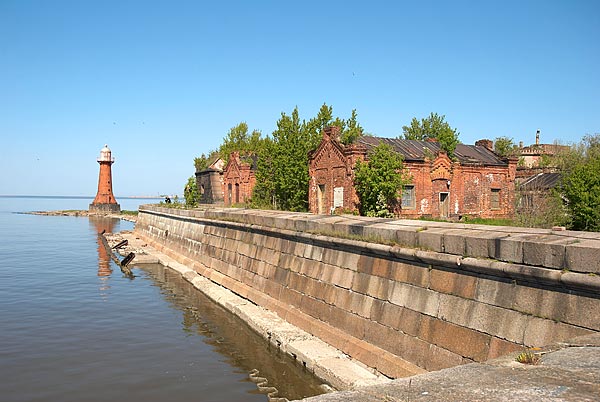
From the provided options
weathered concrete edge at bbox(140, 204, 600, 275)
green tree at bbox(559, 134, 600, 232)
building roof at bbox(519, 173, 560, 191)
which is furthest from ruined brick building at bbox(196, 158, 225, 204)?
weathered concrete edge at bbox(140, 204, 600, 275)

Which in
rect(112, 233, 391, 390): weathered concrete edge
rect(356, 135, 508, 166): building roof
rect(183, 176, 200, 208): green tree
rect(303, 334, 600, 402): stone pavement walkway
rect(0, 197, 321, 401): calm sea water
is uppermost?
rect(356, 135, 508, 166): building roof

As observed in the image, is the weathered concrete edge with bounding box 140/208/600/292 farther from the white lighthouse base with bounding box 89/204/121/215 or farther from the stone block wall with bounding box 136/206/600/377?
the white lighthouse base with bounding box 89/204/121/215

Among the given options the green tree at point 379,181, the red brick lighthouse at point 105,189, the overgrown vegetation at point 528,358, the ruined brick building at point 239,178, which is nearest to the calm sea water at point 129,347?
the overgrown vegetation at point 528,358

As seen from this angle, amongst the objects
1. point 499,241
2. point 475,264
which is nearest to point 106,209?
point 475,264

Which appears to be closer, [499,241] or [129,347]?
[499,241]

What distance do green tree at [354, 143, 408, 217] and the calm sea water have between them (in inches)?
430

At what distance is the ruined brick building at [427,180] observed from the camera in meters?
27.5

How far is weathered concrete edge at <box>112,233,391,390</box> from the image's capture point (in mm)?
8523

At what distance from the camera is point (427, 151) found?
94.8 ft

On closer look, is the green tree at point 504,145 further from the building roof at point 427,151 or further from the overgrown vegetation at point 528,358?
the overgrown vegetation at point 528,358

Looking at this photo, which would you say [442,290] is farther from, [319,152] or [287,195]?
[287,195]

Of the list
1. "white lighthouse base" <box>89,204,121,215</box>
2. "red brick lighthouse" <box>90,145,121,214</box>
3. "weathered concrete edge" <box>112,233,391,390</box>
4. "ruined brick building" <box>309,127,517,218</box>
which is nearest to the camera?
"weathered concrete edge" <box>112,233,391,390</box>

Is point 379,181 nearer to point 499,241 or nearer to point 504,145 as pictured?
point 499,241

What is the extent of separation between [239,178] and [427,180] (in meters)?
19.6
